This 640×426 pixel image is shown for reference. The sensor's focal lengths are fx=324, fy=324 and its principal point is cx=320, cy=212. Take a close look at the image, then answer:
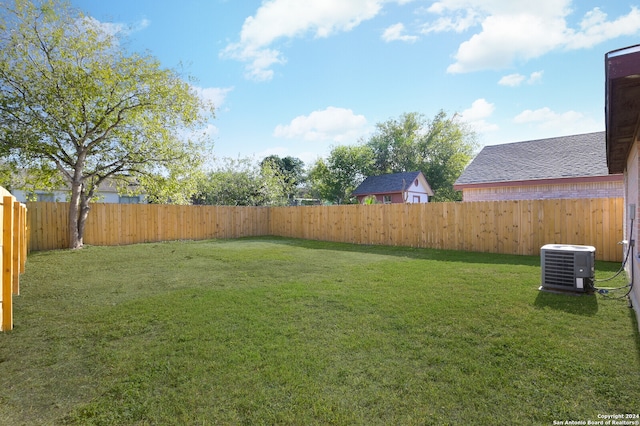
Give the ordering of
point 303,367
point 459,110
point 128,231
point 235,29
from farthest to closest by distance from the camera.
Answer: point 459,110 < point 128,231 < point 235,29 < point 303,367

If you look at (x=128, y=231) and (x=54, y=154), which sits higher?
(x=54, y=154)

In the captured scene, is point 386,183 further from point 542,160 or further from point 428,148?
point 542,160

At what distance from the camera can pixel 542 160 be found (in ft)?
39.8

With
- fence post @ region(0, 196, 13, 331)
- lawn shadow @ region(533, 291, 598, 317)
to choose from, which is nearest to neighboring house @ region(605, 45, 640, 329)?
lawn shadow @ region(533, 291, 598, 317)

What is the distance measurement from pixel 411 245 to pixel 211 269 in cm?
642

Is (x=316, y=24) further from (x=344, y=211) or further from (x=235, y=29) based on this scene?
(x=344, y=211)

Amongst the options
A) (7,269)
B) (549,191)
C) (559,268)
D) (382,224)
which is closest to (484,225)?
(382,224)

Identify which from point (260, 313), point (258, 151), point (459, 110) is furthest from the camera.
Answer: point (459, 110)

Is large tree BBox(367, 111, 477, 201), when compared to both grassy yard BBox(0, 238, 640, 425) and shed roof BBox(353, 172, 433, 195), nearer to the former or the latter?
shed roof BBox(353, 172, 433, 195)

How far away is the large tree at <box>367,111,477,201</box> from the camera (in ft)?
98.7

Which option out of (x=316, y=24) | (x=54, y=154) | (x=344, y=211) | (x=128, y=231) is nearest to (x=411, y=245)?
(x=344, y=211)

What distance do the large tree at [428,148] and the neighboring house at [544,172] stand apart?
16.5m

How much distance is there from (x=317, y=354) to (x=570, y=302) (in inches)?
135

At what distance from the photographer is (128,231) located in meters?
11.7
